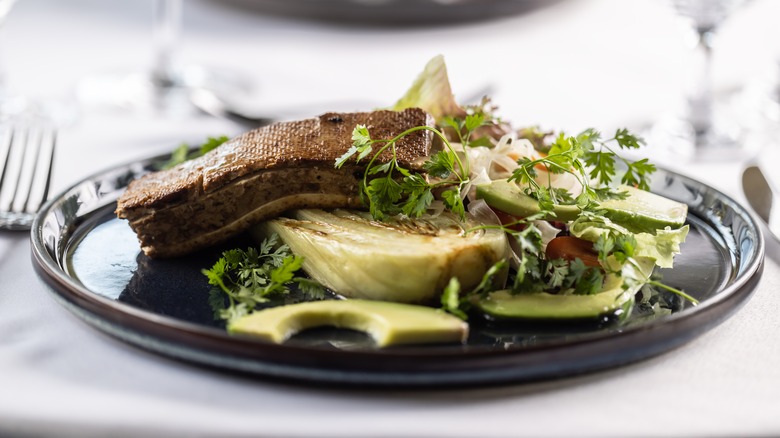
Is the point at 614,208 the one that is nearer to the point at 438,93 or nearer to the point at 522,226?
the point at 522,226

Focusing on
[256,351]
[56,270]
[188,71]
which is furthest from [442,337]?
[188,71]

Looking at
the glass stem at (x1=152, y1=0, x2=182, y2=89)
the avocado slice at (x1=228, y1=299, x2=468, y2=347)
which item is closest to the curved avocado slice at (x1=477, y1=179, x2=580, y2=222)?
the avocado slice at (x1=228, y1=299, x2=468, y2=347)

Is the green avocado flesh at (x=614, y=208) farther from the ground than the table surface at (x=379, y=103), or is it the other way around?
the green avocado flesh at (x=614, y=208)

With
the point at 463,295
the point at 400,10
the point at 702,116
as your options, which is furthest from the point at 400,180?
the point at 400,10

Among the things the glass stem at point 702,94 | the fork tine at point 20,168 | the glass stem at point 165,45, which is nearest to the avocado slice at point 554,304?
the fork tine at point 20,168

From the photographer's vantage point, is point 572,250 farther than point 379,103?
No

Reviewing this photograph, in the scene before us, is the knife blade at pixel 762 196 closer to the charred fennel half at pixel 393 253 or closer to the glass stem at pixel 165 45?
the charred fennel half at pixel 393 253
